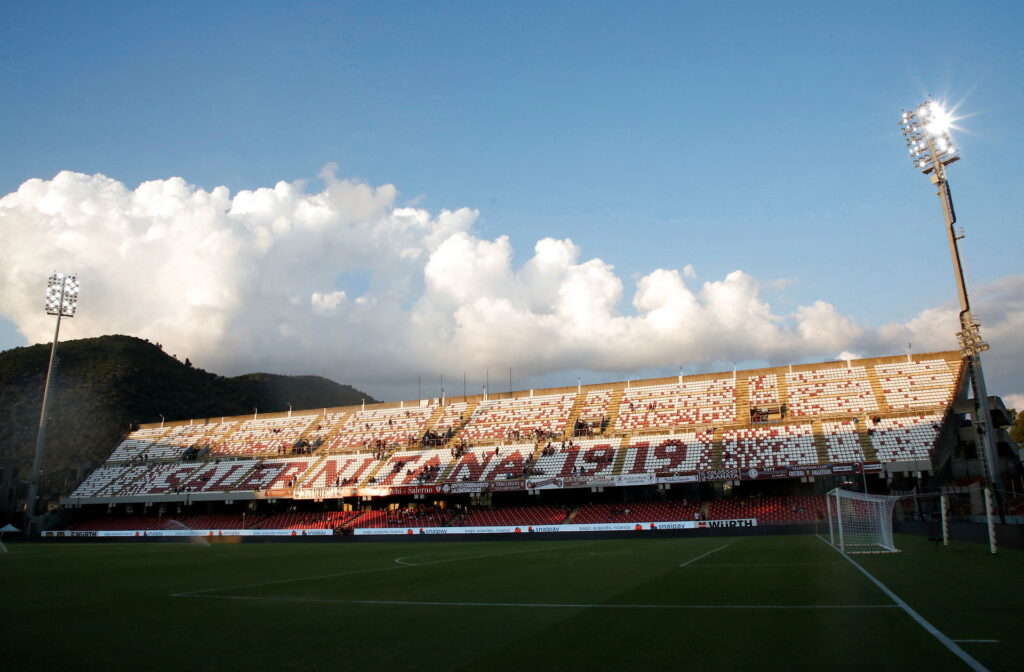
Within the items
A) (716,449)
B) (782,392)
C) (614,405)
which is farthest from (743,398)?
(614,405)

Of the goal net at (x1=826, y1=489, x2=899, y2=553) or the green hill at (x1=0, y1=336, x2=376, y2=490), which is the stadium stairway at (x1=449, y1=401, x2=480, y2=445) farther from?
the green hill at (x1=0, y1=336, x2=376, y2=490)

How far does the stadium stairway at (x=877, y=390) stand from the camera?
49.0 meters

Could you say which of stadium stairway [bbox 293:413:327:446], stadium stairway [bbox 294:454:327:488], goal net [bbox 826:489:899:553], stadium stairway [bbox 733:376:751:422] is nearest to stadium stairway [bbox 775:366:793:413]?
stadium stairway [bbox 733:376:751:422]

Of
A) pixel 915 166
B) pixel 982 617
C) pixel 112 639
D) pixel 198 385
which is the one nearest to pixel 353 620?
pixel 112 639

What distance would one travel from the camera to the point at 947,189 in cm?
3512

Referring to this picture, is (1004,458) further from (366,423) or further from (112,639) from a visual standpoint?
(112,639)

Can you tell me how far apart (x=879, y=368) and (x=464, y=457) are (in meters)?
33.8

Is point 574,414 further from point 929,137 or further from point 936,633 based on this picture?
point 936,633

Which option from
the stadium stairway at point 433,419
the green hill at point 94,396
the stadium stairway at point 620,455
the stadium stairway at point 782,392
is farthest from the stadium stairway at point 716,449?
the green hill at point 94,396

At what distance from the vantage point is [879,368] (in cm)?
5366

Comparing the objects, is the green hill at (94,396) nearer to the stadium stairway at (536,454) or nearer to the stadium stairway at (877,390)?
the stadium stairway at (536,454)

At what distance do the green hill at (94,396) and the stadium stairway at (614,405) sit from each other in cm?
6245

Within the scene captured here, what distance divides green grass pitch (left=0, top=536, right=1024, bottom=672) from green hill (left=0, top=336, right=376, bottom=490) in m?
80.6

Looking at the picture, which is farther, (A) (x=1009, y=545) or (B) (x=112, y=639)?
(A) (x=1009, y=545)
